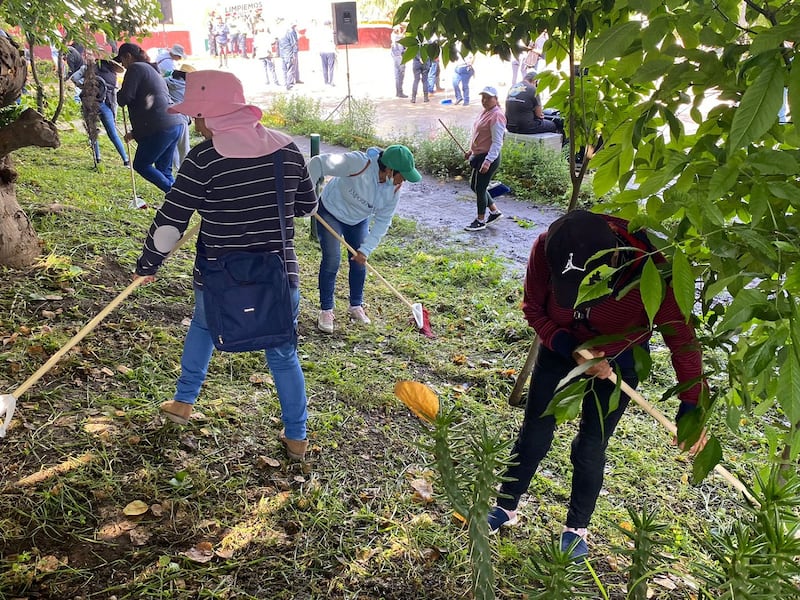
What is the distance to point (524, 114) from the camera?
34.5ft

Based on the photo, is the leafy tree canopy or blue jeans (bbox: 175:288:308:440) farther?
blue jeans (bbox: 175:288:308:440)

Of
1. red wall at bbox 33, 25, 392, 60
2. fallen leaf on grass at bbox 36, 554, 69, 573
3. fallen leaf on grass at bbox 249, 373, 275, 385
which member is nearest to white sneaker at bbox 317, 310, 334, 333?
fallen leaf on grass at bbox 249, 373, 275, 385

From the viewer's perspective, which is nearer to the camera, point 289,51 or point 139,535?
point 139,535

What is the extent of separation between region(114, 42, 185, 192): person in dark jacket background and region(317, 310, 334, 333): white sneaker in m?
3.02

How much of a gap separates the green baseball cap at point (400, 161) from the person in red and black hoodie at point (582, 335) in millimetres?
1881

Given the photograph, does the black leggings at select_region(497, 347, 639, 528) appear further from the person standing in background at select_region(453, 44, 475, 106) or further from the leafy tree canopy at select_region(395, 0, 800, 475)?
the person standing in background at select_region(453, 44, 475, 106)

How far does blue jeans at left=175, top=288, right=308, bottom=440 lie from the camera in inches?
115

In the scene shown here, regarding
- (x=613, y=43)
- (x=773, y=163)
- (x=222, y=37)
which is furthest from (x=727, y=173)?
(x=222, y=37)

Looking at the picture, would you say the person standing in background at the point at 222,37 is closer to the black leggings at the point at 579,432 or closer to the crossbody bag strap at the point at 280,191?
the crossbody bag strap at the point at 280,191

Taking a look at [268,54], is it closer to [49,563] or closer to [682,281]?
[49,563]

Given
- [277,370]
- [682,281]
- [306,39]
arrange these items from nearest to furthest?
1. [682,281]
2. [277,370]
3. [306,39]

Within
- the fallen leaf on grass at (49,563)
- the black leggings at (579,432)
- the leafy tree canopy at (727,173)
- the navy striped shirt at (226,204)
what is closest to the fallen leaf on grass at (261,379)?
the navy striped shirt at (226,204)

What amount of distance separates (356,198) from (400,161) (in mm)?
442

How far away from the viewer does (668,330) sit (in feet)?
4.88
